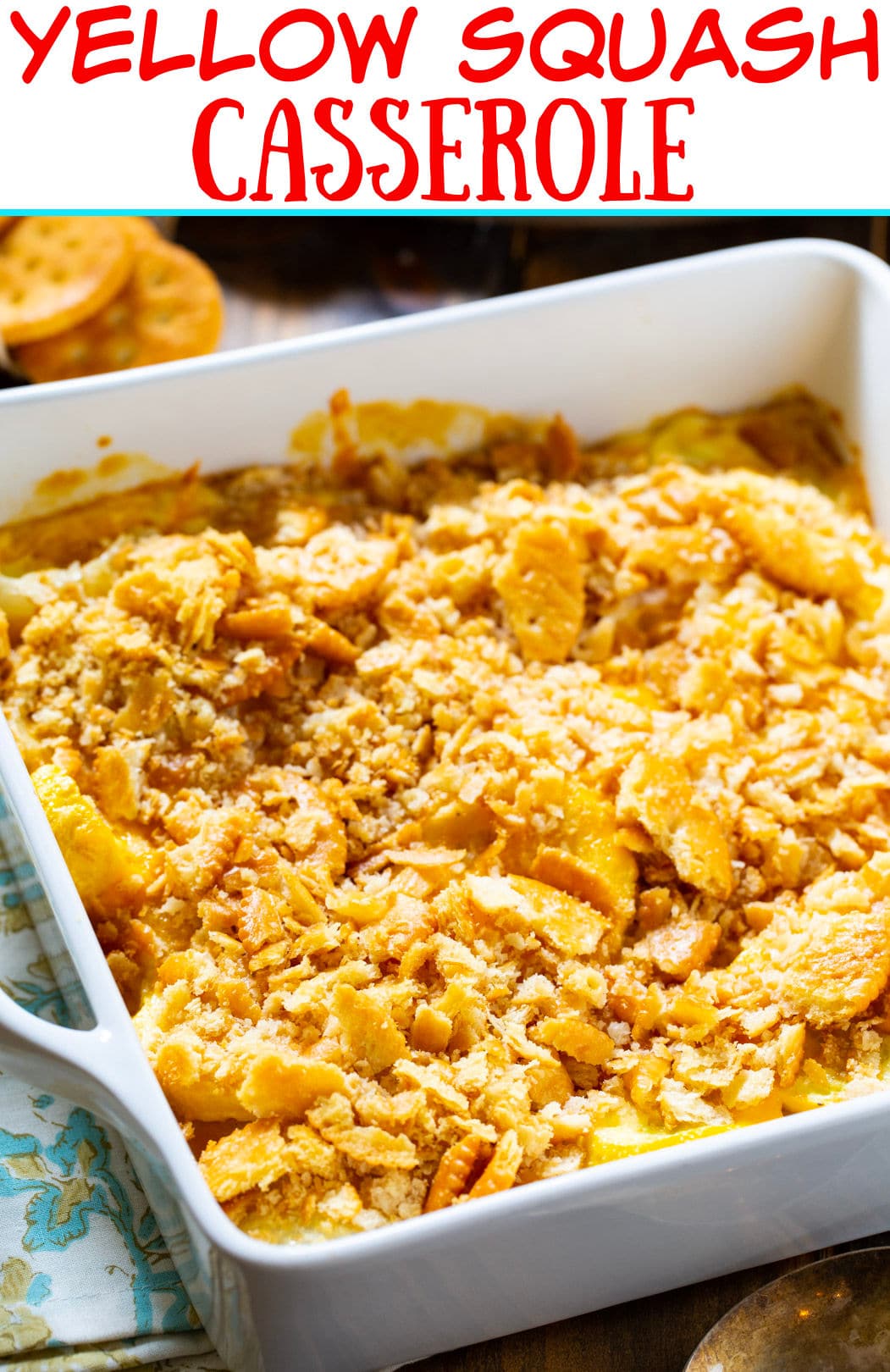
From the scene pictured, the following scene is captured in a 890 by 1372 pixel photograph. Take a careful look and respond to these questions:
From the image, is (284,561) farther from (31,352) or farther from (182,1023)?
(31,352)

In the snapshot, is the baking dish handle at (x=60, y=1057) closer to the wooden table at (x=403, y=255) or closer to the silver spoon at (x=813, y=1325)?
the silver spoon at (x=813, y=1325)

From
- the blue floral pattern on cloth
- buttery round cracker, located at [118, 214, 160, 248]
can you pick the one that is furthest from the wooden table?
the blue floral pattern on cloth

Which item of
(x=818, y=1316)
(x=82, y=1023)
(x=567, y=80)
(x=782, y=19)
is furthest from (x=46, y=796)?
(x=782, y=19)

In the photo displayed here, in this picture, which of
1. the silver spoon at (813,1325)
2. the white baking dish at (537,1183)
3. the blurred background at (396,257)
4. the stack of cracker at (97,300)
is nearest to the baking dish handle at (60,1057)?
the white baking dish at (537,1183)

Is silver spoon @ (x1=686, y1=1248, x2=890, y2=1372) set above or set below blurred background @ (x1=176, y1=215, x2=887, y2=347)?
below

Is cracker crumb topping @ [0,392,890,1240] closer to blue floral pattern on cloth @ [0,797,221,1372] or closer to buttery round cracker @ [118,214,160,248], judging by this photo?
blue floral pattern on cloth @ [0,797,221,1372]

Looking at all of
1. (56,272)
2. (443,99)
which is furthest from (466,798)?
(56,272)
